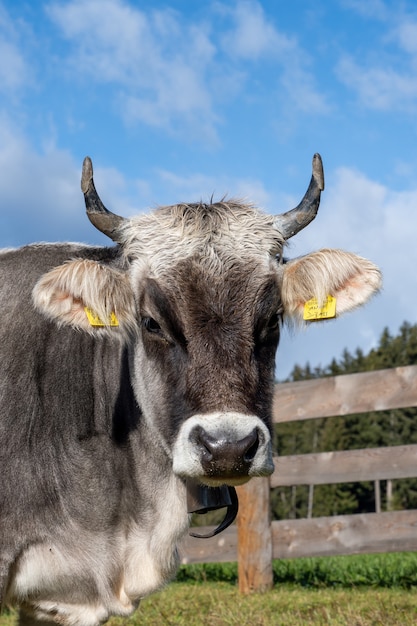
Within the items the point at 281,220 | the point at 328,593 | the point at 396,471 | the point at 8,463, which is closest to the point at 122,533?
the point at 8,463

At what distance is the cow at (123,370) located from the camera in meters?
4.48

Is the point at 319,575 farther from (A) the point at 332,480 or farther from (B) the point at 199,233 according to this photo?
(B) the point at 199,233

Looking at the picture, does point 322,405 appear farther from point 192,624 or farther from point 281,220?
point 281,220

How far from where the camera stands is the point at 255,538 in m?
9.30

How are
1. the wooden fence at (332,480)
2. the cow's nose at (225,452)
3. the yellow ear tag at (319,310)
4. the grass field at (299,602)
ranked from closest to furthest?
the cow's nose at (225,452) < the yellow ear tag at (319,310) < the grass field at (299,602) < the wooden fence at (332,480)

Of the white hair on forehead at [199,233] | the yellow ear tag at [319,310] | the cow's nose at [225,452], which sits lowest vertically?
the cow's nose at [225,452]

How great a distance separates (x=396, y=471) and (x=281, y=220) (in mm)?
4798

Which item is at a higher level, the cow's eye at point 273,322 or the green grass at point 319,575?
the cow's eye at point 273,322

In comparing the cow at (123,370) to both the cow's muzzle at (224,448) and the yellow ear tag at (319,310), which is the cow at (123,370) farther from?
the cow's muzzle at (224,448)

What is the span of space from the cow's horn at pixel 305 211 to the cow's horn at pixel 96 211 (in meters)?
0.93

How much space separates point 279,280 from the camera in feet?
16.0

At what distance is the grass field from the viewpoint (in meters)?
6.51

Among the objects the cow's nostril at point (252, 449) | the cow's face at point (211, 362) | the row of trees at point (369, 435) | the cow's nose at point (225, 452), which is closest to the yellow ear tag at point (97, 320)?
the cow's face at point (211, 362)

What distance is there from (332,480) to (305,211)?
5100 mm
